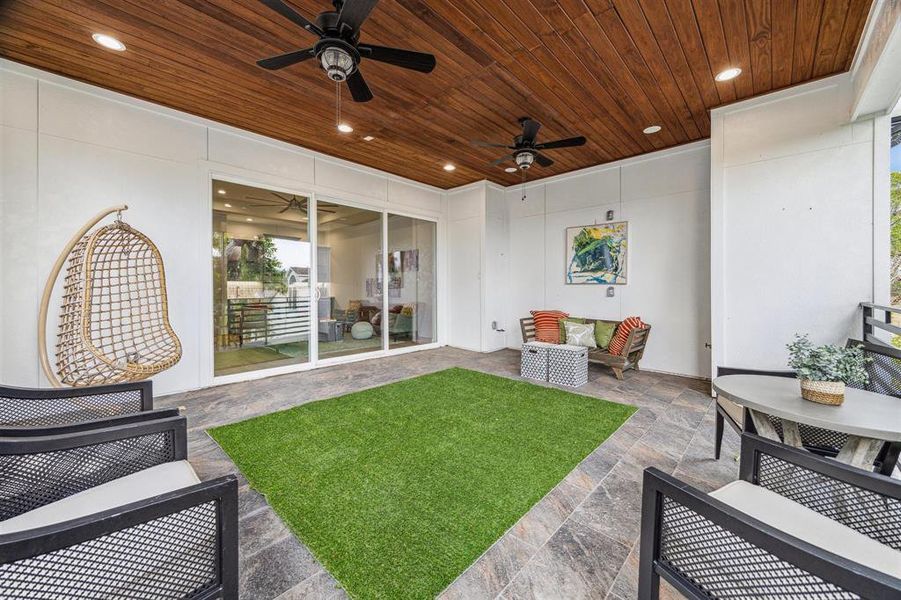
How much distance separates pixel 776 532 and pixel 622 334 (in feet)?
14.2

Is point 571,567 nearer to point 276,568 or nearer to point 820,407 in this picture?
point 276,568

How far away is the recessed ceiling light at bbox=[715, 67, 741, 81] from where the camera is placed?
3156 millimetres

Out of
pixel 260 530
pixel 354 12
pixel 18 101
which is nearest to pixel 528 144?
pixel 354 12

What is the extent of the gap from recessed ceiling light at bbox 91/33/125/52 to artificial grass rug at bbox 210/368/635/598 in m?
3.29

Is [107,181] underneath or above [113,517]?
above

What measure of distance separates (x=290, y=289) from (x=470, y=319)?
3.29m

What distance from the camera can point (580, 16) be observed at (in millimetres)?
2525

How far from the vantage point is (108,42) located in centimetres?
278

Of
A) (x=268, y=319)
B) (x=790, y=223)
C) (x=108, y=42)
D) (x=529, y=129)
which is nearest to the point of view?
(x=108, y=42)

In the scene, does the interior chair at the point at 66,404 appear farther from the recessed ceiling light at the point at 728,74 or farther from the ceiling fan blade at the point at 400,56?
the recessed ceiling light at the point at 728,74

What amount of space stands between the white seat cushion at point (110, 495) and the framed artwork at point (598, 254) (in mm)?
5563

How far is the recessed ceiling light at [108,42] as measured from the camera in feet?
8.89

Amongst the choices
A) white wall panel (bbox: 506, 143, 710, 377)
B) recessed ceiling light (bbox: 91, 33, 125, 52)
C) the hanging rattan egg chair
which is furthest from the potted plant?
recessed ceiling light (bbox: 91, 33, 125, 52)

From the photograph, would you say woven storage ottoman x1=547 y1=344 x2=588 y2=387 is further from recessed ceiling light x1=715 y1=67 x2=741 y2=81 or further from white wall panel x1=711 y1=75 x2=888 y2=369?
recessed ceiling light x1=715 y1=67 x2=741 y2=81
